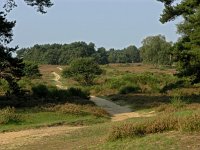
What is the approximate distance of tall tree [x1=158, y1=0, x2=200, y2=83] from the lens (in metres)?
35.5

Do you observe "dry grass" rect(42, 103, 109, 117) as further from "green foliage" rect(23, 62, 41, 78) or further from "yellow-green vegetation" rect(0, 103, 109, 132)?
"green foliage" rect(23, 62, 41, 78)

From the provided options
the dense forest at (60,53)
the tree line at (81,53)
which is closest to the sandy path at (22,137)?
the tree line at (81,53)

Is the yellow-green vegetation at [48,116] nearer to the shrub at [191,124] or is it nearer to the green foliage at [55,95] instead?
the green foliage at [55,95]

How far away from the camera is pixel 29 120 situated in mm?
23828

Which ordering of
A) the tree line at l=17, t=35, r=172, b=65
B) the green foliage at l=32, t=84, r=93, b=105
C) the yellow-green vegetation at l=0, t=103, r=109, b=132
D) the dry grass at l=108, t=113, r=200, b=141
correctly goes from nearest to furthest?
the dry grass at l=108, t=113, r=200, b=141 → the yellow-green vegetation at l=0, t=103, r=109, b=132 → the green foliage at l=32, t=84, r=93, b=105 → the tree line at l=17, t=35, r=172, b=65

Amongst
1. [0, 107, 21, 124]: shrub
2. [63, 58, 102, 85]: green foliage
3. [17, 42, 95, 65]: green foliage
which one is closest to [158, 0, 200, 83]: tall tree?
[0, 107, 21, 124]: shrub

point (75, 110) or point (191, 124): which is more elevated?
point (191, 124)

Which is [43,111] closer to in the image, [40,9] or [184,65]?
[40,9]

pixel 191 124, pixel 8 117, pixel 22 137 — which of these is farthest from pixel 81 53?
pixel 191 124

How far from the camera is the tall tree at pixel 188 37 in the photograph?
3550 centimetres

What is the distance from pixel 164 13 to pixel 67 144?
27.3 meters

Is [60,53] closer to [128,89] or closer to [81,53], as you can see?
[81,53]

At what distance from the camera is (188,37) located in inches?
1554

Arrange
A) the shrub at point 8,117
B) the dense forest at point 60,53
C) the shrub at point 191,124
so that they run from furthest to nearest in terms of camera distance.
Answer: the dense forest at point 60,53 < the shrub at point 8,117 < the shrub at point 191,124
